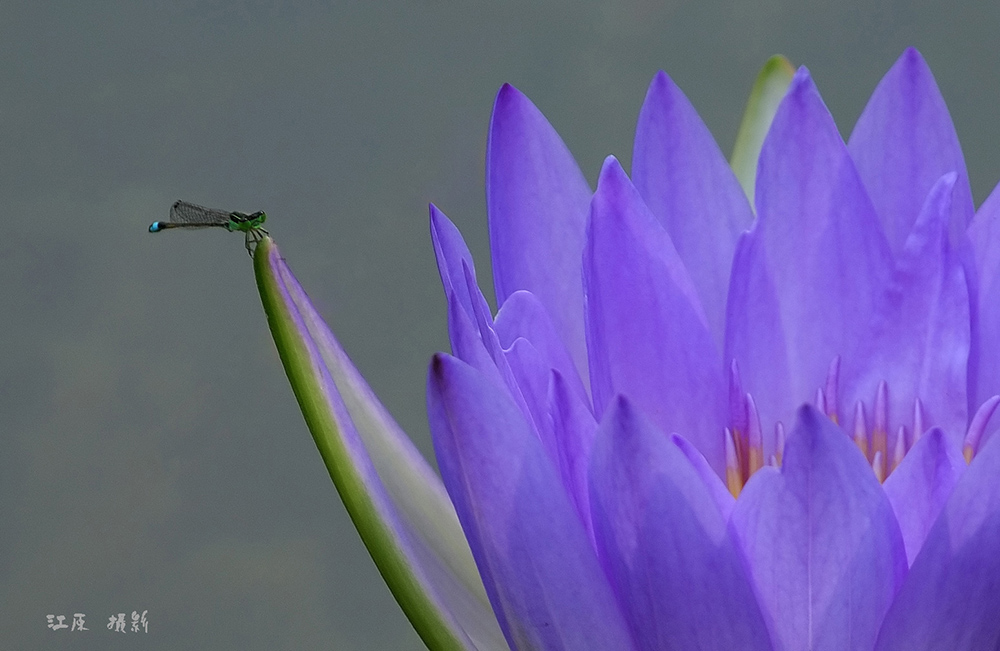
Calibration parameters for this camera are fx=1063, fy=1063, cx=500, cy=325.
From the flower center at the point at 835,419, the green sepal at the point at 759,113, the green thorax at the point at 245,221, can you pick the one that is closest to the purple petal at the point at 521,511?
the flower center at the point at 835,419

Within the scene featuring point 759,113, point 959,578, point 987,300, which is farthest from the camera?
point 759,113

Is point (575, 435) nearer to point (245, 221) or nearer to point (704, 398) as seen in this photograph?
point (704, 398)

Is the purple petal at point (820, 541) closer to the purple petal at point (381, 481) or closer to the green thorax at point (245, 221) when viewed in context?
the purple petal at point (381, 481)

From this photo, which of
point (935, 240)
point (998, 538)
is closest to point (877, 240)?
point (935, 240)

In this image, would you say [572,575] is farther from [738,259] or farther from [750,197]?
[750,197]

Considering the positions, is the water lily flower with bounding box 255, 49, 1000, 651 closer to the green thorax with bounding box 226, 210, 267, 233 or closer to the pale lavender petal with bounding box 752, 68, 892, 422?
the pale lavender petal with bounding box 752, 68, 892, 422

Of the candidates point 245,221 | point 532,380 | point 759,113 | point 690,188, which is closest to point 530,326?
point 532,380
